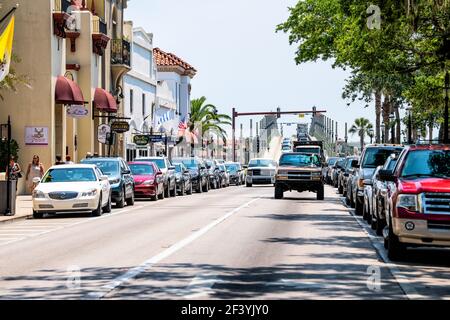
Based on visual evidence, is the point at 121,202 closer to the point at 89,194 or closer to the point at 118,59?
the point at 89,194

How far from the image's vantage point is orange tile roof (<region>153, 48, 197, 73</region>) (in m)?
88.6

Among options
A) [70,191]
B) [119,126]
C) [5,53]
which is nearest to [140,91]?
[119,126]

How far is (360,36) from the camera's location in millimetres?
31812

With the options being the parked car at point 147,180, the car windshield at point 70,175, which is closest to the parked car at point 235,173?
the parked car at point 147,180

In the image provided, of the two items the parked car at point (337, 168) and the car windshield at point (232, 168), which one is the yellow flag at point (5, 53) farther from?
the car windshield at point (232, 168)

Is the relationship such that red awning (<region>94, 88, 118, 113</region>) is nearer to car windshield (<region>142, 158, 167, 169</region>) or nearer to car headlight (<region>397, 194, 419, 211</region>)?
car windshield (<region>142, 158, 167, 169</region>)

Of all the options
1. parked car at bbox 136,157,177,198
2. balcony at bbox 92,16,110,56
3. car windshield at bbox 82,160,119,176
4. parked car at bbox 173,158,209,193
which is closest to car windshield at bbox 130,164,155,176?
parked car at bbox 136,157,177,198

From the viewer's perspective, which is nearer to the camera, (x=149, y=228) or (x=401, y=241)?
(x=401, y=241)

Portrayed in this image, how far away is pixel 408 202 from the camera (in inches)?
645

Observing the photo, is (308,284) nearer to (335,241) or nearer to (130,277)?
(130,277)

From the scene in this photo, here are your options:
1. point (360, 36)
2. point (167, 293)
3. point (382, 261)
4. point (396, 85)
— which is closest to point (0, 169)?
point (360, 36)

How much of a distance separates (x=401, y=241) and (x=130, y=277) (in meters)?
4.81

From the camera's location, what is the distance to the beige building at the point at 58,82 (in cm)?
4819
